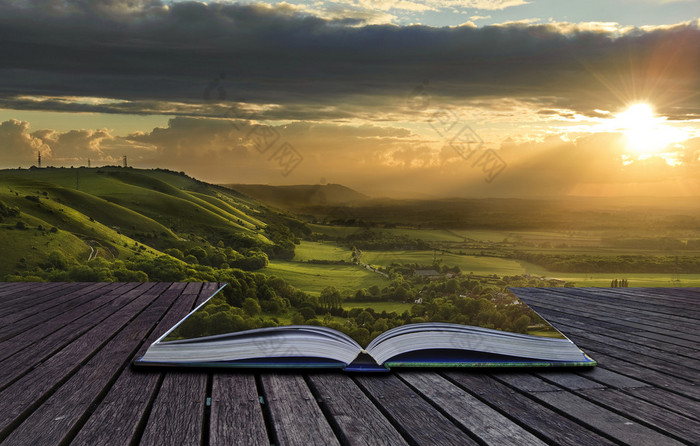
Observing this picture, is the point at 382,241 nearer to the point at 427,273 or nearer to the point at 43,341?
the point at 427,273

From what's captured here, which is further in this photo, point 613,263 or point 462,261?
point 462,261

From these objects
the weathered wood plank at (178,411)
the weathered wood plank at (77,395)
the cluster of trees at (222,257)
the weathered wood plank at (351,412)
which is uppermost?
the weathered wood plank at (351,412)

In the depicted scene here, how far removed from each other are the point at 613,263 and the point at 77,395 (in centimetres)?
2686

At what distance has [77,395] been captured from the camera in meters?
2.45

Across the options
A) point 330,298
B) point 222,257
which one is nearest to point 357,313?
point 330,298

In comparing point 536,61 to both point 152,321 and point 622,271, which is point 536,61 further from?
point 152,321

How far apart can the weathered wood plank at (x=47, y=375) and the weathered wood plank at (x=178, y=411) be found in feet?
1.81

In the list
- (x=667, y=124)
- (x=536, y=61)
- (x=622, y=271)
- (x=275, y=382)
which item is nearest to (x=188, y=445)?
(x=275, y=382)

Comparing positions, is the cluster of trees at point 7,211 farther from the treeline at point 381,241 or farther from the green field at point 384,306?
the treeline at point 381,241

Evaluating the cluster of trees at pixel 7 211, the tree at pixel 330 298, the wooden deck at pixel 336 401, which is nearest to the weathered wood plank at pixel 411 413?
the wooden deck at pixel 336 401

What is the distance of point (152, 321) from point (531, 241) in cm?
2537

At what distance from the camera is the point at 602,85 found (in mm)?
18359

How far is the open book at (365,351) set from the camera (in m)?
2.79

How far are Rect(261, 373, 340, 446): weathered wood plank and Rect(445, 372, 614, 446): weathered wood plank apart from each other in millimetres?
768
